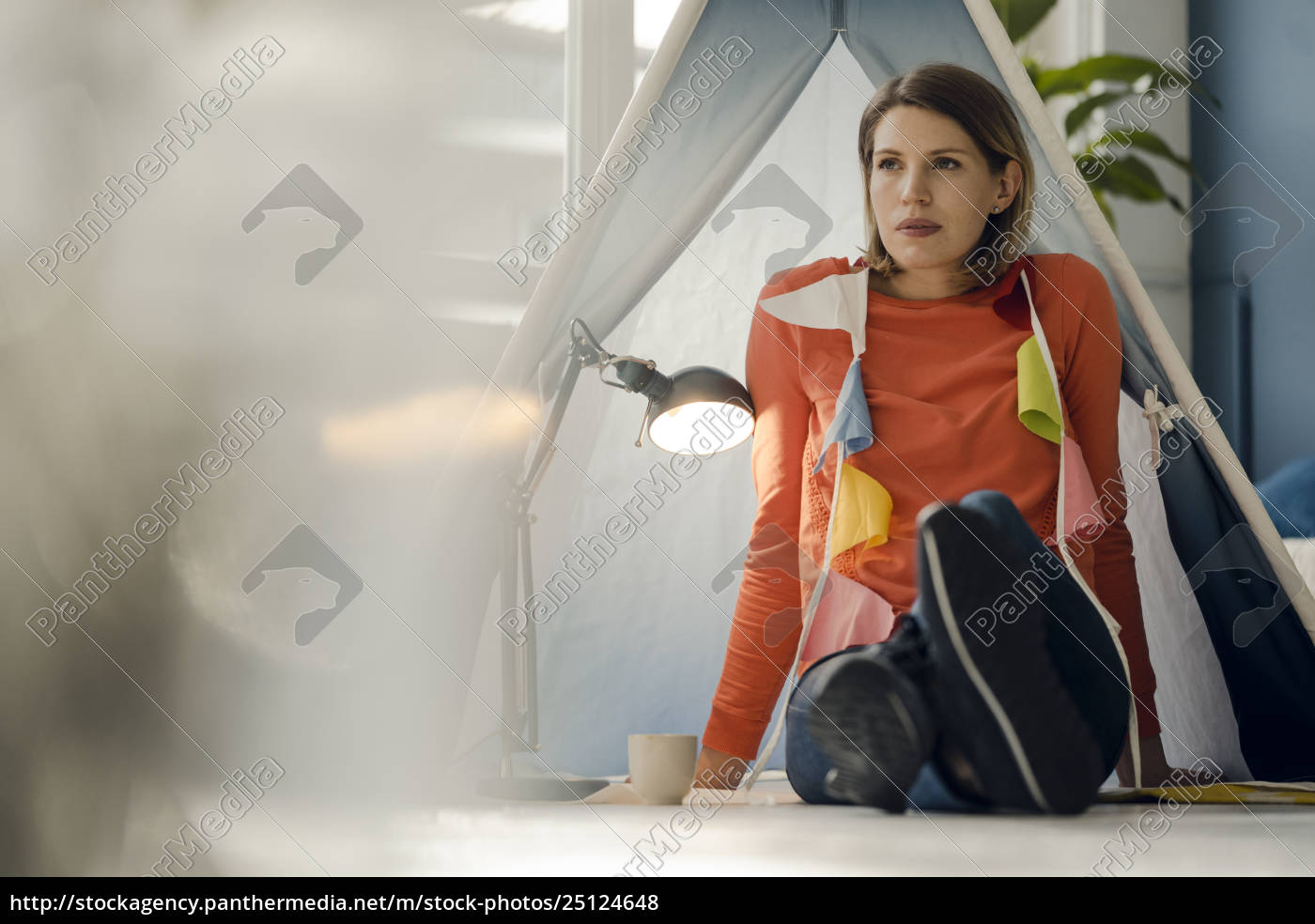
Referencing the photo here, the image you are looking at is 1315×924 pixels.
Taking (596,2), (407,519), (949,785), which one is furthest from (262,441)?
(596,2)

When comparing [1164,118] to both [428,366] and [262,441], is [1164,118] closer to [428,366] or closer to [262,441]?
[428,366]

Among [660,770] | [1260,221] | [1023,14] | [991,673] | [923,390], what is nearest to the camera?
[991,673]

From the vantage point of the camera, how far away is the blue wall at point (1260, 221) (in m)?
2.05

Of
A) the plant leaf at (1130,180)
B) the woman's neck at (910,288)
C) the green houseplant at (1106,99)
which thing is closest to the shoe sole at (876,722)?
the woman's neck at (910,288)

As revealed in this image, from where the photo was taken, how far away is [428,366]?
1.03 metres

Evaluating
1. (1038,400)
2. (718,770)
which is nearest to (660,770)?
(718,770)

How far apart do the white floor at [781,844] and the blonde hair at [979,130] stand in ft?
2.05

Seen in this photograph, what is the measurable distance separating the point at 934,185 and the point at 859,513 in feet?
1.30

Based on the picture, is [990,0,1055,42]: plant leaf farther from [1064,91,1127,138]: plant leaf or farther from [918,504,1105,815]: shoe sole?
[918,504,1105,815]: shoe sole

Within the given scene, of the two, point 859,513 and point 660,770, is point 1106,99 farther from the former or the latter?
point 660,770

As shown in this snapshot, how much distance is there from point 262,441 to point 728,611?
70 centimetres

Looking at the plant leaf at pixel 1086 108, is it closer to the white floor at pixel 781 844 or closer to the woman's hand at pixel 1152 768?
the woman's hand at pixel 1152 768

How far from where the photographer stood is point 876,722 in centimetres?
83
